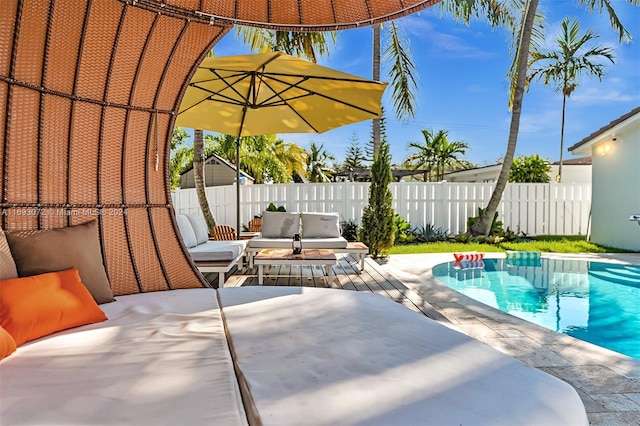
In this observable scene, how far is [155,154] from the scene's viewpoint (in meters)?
3.08

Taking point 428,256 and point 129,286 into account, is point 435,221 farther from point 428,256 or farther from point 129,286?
point 129,286

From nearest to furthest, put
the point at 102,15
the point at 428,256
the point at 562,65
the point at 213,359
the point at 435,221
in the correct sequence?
the point at 213,359 → the point at 102,15 → the point at 428,256 → the point at 435,221 → the point at 562,65

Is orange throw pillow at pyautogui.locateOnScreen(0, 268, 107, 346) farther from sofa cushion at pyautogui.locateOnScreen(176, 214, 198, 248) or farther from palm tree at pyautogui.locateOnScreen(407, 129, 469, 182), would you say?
palm tree at pyautogui.locateOnScreen(407, 129, 469, 182)

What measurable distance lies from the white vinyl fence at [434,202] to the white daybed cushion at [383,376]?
8962 millimetres

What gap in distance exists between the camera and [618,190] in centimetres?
964

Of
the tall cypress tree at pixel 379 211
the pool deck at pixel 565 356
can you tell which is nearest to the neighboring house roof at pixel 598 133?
the tall cypress tree at pixel 379 211

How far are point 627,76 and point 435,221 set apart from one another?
33787mm

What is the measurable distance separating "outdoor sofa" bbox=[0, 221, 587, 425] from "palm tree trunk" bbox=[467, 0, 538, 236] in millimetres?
8943

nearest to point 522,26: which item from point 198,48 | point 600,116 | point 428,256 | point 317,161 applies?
point 428,256

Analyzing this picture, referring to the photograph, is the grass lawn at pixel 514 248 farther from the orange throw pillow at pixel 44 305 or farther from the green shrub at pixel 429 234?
the orange throw pillow at pixel 44 305

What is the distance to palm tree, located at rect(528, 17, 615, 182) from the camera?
18250mm

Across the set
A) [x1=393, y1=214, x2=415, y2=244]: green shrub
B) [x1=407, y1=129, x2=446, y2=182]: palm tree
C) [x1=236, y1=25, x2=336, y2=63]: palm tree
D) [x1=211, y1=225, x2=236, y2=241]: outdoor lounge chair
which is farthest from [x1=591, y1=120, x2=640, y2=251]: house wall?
[x1=407, y1=129, x2=446, y2=182]: palm tree

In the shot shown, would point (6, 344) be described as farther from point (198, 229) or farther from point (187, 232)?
point (198, 229)

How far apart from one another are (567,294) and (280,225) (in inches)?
177
